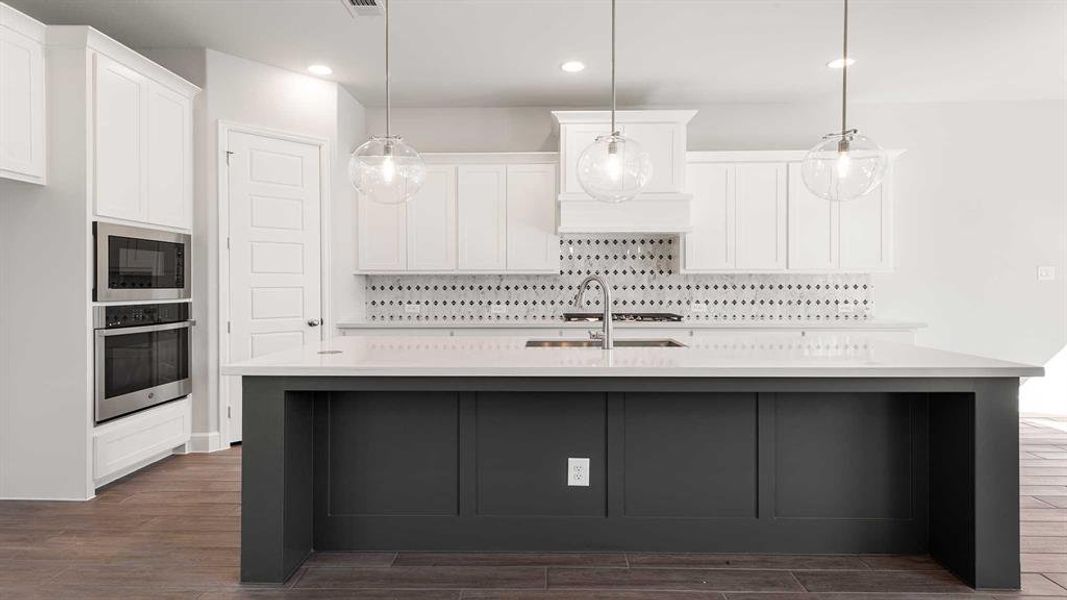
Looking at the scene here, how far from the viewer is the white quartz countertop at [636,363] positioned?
7.90ft

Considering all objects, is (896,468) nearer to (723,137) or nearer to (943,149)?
(723,137)

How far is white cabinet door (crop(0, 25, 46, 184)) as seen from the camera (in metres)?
3.21

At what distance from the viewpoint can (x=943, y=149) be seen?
225 inches

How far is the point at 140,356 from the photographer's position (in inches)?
153

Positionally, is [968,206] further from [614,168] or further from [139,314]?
[139,314]

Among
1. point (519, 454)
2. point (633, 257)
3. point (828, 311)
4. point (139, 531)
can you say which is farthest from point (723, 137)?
point (139, 531)

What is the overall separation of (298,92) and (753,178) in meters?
3.50

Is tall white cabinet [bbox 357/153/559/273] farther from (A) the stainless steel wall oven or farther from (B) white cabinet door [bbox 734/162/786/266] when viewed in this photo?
(A) the stainless steel wall oven

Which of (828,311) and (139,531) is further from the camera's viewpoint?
(828,311)

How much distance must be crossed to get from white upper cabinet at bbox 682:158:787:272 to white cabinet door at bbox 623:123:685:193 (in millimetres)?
211

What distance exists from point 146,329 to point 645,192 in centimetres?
347

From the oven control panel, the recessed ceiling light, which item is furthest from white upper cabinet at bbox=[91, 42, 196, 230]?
the recessed ceiling light

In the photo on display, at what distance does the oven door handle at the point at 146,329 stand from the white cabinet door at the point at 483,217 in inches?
80.3

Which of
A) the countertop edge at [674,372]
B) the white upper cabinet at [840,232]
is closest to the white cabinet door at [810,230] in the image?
the white upper cabinet at [840,232]
